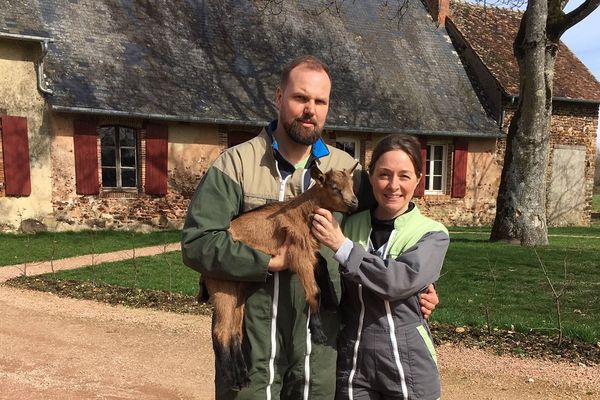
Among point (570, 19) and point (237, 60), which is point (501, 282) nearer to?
point (570, 19)

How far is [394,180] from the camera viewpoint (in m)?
2.62

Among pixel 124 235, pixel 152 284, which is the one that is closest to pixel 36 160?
pixel 124 235

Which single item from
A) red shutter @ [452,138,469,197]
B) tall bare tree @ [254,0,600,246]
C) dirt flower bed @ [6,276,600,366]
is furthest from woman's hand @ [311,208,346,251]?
red shutter @ [452,138,469,197]

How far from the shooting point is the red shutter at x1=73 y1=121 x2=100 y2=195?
13641 millimetres

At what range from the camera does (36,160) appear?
1340 cm

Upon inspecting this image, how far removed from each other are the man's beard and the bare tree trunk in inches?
431

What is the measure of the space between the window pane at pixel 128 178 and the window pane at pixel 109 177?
229 millimetres

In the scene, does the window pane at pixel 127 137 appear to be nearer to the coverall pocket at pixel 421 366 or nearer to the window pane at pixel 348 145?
the window pane at pixel 348 145

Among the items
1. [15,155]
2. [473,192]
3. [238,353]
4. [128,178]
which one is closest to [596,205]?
[473,192]

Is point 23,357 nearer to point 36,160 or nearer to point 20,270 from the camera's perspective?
point 20,270

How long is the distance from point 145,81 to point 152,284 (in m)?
8.02

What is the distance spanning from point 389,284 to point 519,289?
6756 mm

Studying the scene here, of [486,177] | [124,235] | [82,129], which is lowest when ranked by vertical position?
[124,235]

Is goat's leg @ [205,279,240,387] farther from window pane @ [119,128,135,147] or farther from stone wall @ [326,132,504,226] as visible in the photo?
stone wall @ [326,132,504,226]
